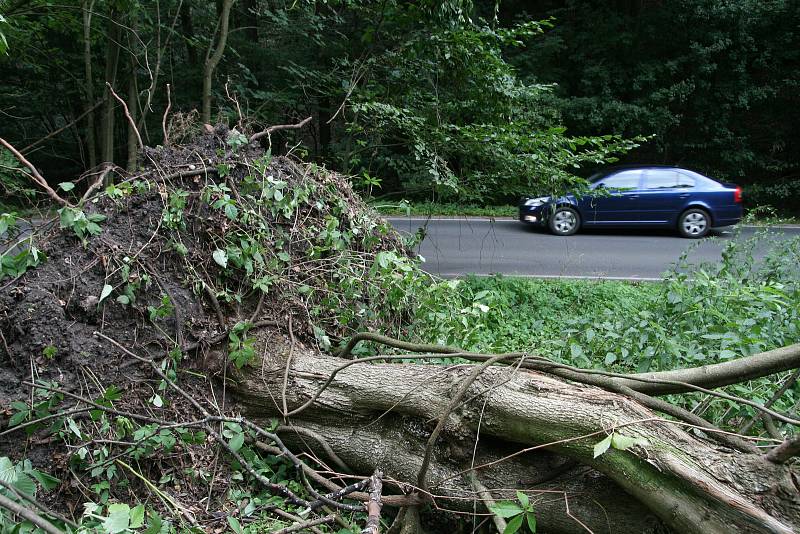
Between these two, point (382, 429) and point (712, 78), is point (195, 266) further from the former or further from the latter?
point (712, 78)

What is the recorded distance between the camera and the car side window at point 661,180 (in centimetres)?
1323

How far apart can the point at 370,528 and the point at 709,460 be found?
1.36m

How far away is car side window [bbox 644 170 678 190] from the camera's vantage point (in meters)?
13.2

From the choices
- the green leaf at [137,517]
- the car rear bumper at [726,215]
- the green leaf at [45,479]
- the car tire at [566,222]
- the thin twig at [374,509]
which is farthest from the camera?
the car tire at [566,222]

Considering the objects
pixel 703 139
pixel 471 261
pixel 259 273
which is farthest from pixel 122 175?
pixel 703 139

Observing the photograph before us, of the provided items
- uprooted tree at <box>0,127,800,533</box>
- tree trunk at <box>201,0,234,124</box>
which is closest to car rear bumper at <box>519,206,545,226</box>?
tree trunk at <box>201,0,234,124</box>

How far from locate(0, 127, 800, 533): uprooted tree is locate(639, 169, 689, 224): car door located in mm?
10485

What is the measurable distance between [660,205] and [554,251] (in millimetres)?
3363

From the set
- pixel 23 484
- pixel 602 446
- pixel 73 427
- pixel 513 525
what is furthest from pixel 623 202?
pixel 23 484

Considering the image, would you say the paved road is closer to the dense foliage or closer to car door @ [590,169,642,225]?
car door @ [590,169,642,225]

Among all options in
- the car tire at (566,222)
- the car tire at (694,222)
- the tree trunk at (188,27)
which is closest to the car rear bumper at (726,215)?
the car tire at (694,222)

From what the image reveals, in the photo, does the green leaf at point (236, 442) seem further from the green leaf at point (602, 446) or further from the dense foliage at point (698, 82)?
the dense foliage at point (698, 82)

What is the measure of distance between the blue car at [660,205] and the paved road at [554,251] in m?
0.38

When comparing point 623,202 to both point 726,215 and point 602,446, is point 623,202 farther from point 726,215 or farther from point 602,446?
point 602,446
